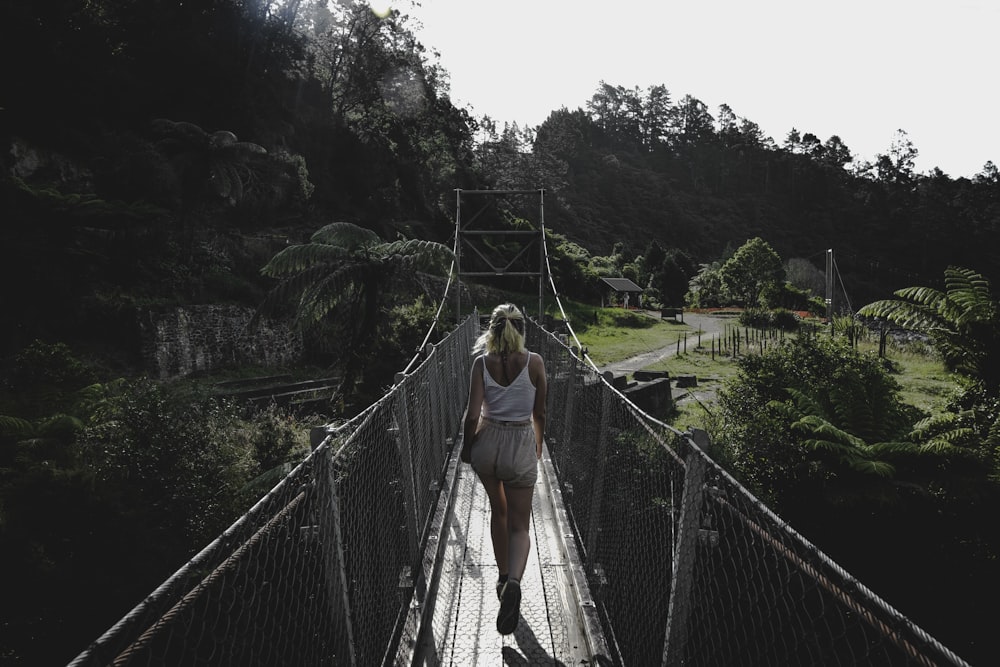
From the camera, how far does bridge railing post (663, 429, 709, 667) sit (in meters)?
1.85

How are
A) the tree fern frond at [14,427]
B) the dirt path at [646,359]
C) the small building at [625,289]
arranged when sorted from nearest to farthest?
1. the tree fern frond at [14,427]
2. the dirt path at [646,359]
3. the small building at [625,289]

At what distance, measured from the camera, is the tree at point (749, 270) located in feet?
137

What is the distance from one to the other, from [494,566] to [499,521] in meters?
0.65

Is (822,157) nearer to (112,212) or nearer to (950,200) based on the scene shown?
(950,200)

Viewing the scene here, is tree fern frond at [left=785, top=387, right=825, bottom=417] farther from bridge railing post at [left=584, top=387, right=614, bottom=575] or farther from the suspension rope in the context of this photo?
the suspension rope

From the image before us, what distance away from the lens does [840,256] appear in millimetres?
76375

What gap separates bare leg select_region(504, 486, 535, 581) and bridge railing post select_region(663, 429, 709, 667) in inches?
36.1

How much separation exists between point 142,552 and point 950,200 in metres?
96.7

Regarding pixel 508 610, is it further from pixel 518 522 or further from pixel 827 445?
pixel 827 445

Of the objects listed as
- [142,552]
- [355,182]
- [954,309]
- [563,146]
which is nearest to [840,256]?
[563,146]

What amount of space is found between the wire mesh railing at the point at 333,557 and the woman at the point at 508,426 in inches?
18.4

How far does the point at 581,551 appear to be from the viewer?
11.3ft

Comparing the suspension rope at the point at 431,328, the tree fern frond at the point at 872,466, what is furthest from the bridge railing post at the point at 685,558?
the tree fern frond at the point at 872,466

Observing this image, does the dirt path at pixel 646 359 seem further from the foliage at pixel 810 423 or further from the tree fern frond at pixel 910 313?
the foliage at pixel 810 423
